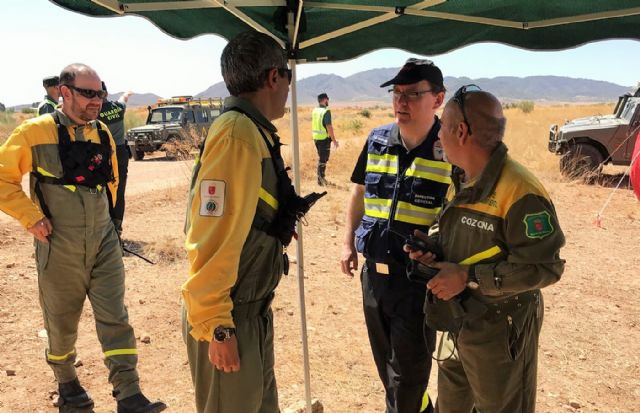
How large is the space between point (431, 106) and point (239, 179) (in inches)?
47.8

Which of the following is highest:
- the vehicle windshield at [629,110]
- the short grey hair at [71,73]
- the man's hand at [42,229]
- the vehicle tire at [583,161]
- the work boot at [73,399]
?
the short grey hair at [71,73]

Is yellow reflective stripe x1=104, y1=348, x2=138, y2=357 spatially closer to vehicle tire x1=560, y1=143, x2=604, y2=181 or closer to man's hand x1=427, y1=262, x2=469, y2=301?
man's hand x1=427, y1=262, x2=469, y2=301

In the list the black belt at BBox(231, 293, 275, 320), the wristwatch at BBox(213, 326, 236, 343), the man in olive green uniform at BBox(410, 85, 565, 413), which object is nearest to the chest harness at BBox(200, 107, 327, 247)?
the black belt at BBox(231, 293, 275, 320)

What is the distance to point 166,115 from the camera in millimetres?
17688

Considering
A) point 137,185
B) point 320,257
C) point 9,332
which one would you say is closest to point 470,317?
point 9,332

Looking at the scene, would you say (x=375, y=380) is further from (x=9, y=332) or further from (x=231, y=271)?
(x=9, y=332)


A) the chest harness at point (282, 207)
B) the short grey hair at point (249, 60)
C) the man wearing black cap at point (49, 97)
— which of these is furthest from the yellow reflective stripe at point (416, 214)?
the man wearing black cap at point (49, 97)

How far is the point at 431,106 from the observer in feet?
7.75

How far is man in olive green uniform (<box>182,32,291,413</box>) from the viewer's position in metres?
1.52

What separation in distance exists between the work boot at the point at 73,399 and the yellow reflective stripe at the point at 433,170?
8.09ft

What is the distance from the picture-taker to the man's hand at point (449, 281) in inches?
71.9

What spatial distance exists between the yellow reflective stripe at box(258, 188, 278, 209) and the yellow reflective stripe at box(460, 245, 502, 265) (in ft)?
2.51

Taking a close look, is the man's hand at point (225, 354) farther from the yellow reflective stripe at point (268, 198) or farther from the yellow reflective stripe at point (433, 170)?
the yellow reflective stripe at point (433, 170)

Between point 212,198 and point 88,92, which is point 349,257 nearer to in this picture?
point 212,198
